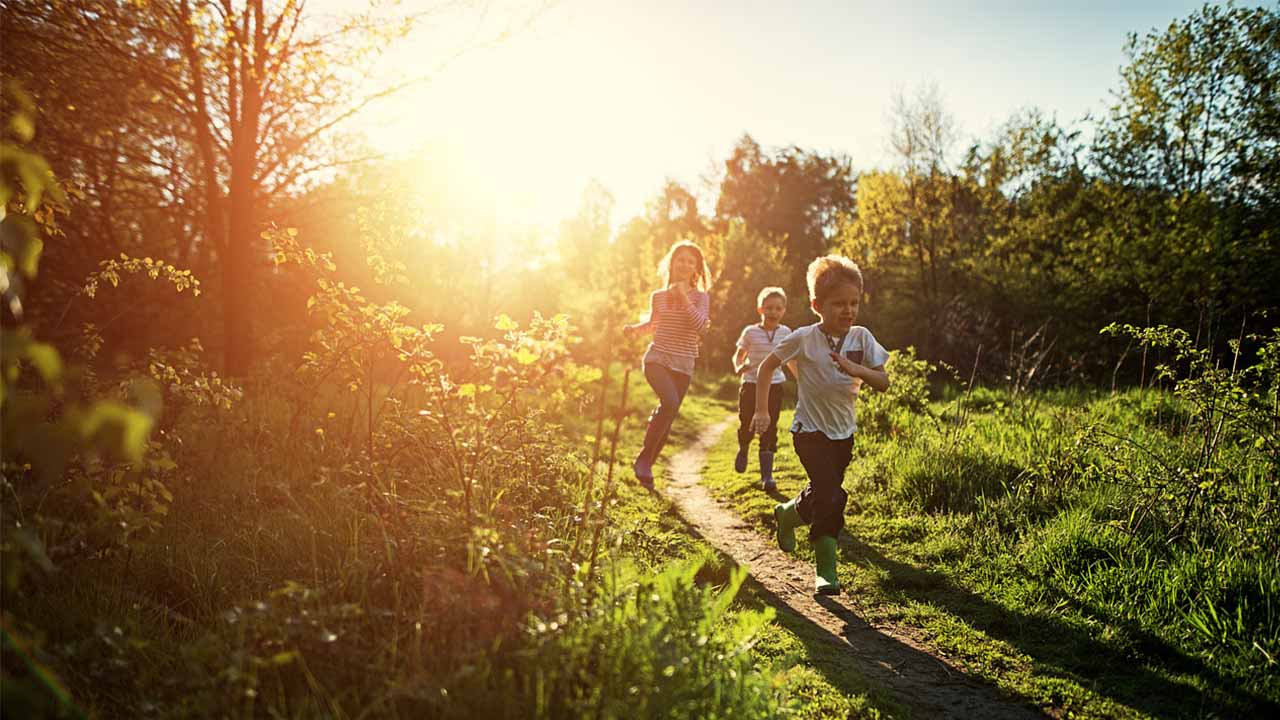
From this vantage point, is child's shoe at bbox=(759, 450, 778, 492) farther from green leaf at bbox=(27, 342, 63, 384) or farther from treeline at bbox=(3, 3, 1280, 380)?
green leaf at bbox=(27, 342, 63, 384)

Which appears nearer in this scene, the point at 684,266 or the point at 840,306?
the point at 840,306

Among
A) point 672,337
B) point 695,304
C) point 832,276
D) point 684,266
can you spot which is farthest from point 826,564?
point 684,266

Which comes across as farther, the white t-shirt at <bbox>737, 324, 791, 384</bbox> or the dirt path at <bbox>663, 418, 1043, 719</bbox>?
the white t-shirt at <bbox>737, 324, 791, 384</bbox>

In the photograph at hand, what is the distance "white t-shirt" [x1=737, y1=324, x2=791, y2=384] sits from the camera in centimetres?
762

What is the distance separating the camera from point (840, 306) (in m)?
4.54

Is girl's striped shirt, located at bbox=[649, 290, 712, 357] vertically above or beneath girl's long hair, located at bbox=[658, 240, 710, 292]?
beneath

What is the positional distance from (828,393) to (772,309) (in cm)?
337

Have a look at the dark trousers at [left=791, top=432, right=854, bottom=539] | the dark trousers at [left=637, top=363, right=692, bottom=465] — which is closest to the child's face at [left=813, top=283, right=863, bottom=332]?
the dark trousers at [left=791, top=432, right=854, bottom=539]

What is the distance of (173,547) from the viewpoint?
147 inches

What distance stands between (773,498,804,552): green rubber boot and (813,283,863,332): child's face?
139 cm

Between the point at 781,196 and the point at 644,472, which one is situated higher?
the point at 781,196

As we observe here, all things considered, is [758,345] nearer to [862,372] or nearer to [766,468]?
[766,468]

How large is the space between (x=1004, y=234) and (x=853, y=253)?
5741 mm

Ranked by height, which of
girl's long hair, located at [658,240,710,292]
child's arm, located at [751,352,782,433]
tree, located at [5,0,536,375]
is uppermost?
tree, located at [5,0,536,375]
